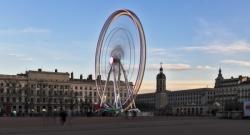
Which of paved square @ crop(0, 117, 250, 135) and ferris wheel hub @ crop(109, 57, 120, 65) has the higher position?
ferris wheel hub @ crop(109, 57, 120, 65)

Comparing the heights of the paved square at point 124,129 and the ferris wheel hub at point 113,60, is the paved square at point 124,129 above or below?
below

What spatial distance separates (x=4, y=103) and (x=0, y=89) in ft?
20.4

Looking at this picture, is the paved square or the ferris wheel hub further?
the ferris wheel hub

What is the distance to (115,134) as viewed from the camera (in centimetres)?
3803

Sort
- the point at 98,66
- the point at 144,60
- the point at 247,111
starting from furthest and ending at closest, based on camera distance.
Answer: the point at 247,111 → the point at 98,66 → the point at 144,60

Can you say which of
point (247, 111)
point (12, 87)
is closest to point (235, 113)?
point (247, 111)

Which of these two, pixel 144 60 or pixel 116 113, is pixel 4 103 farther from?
pixel 144 60

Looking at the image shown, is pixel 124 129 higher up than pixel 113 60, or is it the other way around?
pixel 113 60

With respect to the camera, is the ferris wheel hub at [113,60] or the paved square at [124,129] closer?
the paved square at [124,129]

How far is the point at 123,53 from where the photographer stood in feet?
293

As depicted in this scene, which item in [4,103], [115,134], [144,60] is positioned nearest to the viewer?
[115,134]

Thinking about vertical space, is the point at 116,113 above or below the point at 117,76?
below

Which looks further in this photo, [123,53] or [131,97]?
[131,97]

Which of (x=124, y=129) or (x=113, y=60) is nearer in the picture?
(x=124, y=129)
